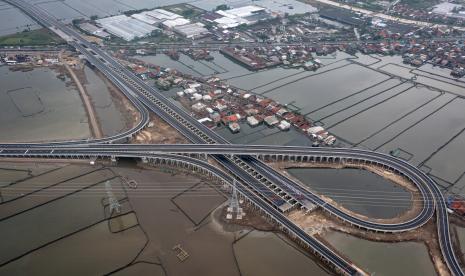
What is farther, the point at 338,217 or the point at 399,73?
the point at 399,73

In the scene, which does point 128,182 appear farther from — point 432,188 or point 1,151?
point 432,188

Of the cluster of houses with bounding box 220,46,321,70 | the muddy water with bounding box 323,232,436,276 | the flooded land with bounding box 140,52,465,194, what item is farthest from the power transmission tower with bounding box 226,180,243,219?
the cluster of houses with bounding box 220,46,321,70

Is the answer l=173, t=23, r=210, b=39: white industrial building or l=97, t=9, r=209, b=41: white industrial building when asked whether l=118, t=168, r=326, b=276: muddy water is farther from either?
l=97, t=9, r=209, b=41: white industrial building

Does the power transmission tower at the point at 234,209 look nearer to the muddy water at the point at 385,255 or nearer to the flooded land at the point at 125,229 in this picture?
the flooded land at the point at 125,229

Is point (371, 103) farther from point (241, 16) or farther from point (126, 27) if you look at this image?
point (126, 27)

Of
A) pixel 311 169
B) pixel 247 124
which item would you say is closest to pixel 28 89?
pixel 247 124

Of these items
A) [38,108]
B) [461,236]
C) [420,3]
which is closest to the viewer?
[461,236]

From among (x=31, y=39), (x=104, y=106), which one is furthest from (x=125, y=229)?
(x=31, y=39)
